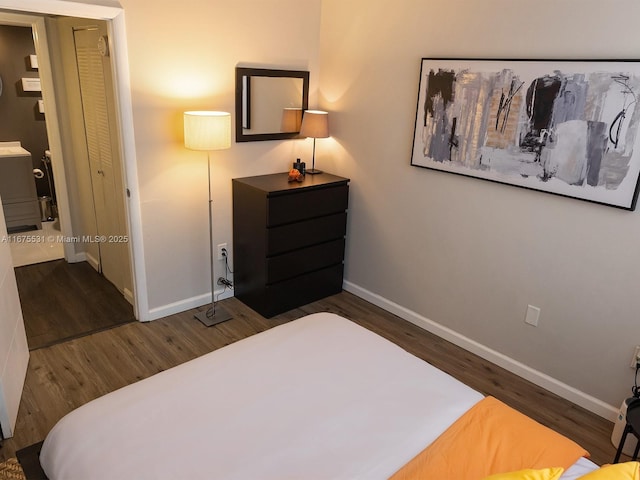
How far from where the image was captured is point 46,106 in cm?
365

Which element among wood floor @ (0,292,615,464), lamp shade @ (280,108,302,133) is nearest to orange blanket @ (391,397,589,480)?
wood floor @ (0,292,615,464)

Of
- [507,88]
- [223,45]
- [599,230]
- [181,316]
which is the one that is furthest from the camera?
[181,316]

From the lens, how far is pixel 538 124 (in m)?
2.46

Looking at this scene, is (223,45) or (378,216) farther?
(378,216)

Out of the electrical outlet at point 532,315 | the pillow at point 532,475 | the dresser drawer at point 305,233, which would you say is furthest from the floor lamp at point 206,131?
the pillow at point 532,475

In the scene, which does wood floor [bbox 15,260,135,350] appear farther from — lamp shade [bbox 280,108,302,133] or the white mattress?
lamp shade [bbox 280,108,302,133]

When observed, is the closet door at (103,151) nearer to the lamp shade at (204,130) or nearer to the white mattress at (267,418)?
the lamp shade at (204,130)

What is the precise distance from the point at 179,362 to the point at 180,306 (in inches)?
25.9

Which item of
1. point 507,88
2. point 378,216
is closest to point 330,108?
point 378,216

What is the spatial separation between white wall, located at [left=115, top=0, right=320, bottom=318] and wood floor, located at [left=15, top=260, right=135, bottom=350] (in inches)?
15.0

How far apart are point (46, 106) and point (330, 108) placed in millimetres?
2246

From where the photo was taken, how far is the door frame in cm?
244

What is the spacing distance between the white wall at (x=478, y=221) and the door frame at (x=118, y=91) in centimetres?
153

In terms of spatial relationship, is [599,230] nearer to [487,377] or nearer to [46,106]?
[487,377]
